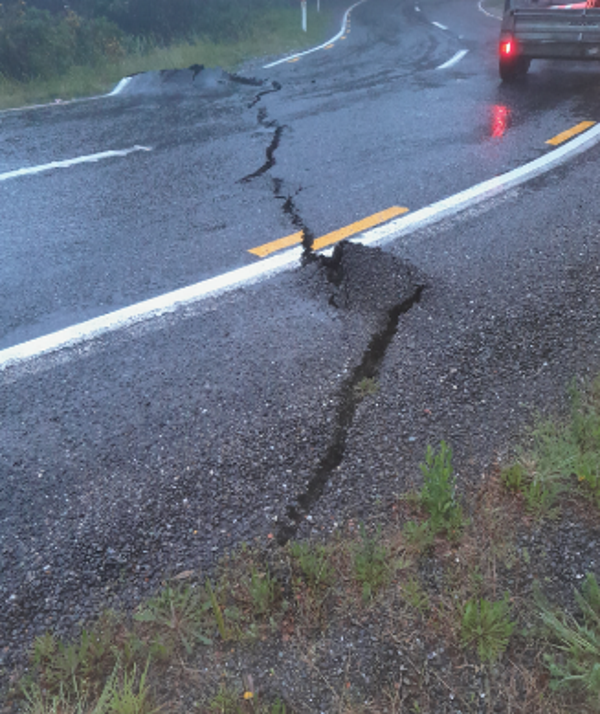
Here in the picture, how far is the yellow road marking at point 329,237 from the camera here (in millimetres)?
3893

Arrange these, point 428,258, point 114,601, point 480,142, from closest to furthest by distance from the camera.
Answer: point 114,601 < point 428,258 < point 480,142

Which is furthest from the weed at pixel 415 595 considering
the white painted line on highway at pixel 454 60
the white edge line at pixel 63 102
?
the white painted line on highway at pixel 454 60

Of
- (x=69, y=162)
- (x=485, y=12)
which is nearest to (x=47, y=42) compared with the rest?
(x=69, y=162)

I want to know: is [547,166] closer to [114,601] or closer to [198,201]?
[198,201]

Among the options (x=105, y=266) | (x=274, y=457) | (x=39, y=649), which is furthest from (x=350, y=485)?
(x=105, y=266)

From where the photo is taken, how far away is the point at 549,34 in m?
7.71

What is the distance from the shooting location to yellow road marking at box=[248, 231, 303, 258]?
12.7 feet

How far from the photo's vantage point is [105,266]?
3775mm

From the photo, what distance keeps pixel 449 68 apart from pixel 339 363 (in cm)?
855

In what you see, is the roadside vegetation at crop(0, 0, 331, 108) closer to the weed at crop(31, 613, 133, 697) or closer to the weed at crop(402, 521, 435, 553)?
the weed at crop(31, 613, 133, 697)

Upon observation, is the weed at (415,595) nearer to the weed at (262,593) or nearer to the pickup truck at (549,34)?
the weed at (262,593)

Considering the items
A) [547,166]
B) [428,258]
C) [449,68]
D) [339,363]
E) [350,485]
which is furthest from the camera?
[449,68]

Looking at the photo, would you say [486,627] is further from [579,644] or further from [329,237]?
[329,237]

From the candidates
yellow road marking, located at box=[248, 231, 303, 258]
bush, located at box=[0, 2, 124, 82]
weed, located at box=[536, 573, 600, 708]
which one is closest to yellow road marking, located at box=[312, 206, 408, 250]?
yellow road marking, located at box=[248, 231, 303, 258]
